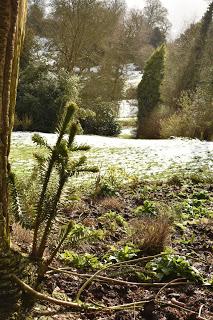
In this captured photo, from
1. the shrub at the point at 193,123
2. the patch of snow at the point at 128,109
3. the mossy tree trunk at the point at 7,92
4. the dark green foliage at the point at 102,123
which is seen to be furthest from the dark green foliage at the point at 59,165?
the patch of snow at the point at 128,109

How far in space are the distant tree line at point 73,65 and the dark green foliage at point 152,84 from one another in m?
2.08

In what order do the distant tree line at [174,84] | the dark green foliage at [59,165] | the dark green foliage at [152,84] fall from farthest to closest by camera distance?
the dark green foliage at [152,84] → the distant tree line at [174,84] → the dark green foliage at [59,165]

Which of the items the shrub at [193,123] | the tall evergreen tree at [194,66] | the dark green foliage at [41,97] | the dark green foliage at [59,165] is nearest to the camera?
the dark green foliage at [59,165]

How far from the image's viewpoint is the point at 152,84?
2567 cm

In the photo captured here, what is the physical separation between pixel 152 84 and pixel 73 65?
5.99 metres

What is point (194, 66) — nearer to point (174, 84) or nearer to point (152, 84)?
point (174, 84)

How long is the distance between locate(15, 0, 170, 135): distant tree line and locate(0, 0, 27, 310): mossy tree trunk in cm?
1262

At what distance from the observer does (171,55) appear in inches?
1264

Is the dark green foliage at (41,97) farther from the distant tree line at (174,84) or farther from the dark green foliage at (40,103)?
the distant tree line at (174,84)

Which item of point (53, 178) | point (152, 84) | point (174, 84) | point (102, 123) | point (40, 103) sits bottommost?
point (102, 123)

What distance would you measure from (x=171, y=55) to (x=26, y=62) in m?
14.8

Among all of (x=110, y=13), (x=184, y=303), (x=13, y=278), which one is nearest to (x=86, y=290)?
(x=184, y=303)

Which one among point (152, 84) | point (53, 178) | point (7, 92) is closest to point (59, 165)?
point (53, 178)

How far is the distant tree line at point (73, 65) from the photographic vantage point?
20.0 meters
